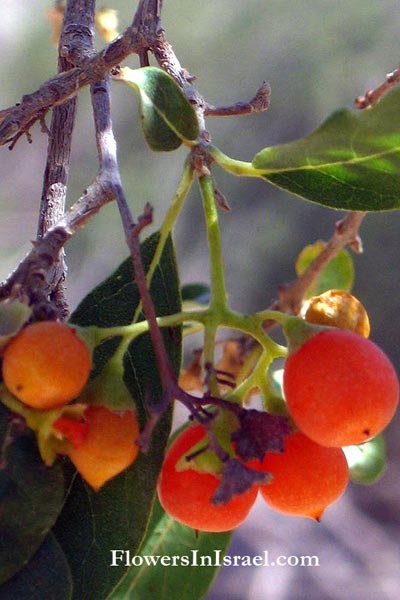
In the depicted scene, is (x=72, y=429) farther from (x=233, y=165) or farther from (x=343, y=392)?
(x=233, y=165)

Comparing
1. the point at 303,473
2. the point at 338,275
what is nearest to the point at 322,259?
the point at 338,275

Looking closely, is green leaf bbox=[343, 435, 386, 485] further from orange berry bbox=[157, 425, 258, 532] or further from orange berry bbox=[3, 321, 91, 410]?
orange berry bbox=[3, 321, 91, 410]

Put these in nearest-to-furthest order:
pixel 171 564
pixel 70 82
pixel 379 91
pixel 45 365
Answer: pixel 45 365 < pixel 70 82 < pixel 171 564 < pixel 379 91

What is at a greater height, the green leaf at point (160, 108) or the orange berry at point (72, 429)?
the green leaf at point (160, 108)

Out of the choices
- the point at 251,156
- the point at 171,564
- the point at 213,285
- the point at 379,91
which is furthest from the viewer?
the point at 251,156

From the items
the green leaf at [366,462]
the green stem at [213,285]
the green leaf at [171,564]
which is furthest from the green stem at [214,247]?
the green leaf at [366,462]

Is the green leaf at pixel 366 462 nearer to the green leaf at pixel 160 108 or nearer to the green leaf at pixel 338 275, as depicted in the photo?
the green leaf at pixel 338 275
